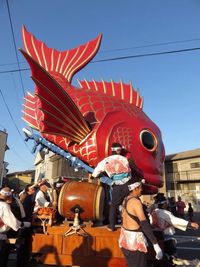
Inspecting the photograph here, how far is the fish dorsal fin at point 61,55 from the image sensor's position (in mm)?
9617

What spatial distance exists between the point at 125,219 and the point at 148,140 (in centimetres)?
439

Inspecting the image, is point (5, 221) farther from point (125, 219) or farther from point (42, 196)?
point (42, 196)

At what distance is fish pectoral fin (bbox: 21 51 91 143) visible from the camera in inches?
243

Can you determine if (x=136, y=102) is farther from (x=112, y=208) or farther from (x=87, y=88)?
(x=112, y=208)

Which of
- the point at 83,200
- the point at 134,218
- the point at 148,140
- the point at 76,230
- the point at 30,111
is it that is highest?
the point at 30,111

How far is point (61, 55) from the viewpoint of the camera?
9.95 meters

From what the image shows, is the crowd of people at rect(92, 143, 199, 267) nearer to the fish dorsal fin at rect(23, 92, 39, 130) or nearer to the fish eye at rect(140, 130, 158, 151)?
the fish eye at rect(140, 130, 158, 151)

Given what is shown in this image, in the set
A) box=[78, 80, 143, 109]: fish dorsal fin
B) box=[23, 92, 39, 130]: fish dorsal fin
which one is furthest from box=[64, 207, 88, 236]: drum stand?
box=[23, 92, 39, 130]: fish dorsal fin

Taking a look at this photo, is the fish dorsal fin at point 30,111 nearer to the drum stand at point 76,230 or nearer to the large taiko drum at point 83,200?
the large taiko drum at point 83,200

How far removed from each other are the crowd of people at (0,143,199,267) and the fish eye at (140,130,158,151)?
7.08 feet

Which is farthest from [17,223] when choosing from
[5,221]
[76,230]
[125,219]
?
[125,219]

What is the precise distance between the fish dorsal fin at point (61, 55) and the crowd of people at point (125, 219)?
18.0ft

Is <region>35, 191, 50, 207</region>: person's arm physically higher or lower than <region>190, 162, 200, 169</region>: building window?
lower

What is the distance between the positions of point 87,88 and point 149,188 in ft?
13.6
